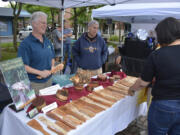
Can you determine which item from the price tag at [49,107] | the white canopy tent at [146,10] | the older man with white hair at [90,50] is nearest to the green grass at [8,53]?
the white canopy tent at [146,10]

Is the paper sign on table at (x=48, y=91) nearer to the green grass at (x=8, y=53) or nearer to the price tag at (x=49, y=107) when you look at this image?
the price tag at (x=49, y=107)

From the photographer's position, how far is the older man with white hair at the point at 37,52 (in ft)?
5.10

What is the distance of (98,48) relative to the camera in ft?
→ 8.02

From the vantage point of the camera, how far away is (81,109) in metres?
1.34

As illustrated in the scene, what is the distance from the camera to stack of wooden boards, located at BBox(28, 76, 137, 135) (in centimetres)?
113

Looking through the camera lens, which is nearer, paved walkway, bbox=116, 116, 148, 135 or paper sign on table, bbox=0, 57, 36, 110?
paper sign on table, bbox=0, 57, 36, 110

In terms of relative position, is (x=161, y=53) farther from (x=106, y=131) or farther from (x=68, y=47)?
(x=68, y=47)

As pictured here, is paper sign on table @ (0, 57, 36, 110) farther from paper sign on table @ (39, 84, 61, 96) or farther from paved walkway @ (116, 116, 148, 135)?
paved walkway @ (116, 116, 148, 135)

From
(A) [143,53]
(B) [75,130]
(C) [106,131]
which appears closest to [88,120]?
(B) [75,130]

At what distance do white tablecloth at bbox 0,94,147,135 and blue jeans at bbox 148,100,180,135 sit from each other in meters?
0.34

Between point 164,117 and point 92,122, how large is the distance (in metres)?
0.58

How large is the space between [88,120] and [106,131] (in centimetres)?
35

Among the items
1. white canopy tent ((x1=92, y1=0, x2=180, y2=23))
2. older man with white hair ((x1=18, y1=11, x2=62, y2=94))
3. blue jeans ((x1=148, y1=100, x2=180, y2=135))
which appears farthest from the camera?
white canopy tent ((x1=92, y1=0, x2=180, y2=23))

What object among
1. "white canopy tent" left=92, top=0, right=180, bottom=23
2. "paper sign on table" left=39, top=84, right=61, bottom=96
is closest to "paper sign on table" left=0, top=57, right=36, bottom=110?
"paper sign on table" left=39, top=84, right=61, bottom=96
